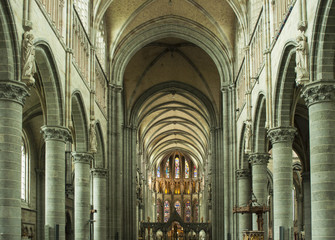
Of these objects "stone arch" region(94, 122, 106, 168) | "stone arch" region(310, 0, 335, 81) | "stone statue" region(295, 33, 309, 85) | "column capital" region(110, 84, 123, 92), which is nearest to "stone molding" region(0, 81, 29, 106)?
"stone statue" region(295, 33, 309, 85)

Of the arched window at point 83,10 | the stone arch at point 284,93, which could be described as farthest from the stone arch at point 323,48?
the arched window at point 83,10

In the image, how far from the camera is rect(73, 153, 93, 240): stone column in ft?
97.9

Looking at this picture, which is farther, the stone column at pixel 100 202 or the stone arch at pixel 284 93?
the stone column at pixel 100 202

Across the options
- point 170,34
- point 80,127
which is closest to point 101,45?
point 170,34

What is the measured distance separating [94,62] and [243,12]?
9423mm

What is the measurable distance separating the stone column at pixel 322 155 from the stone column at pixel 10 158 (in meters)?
8.96

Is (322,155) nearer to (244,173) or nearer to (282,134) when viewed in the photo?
(282,134)

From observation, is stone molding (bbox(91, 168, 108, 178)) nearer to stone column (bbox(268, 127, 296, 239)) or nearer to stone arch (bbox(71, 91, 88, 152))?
stone arch (bbox(71, 91, 88, 152))

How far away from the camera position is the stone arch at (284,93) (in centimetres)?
2288

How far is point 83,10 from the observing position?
104 feet

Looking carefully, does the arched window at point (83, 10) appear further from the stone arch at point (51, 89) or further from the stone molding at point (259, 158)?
the stone molding at point (259, 158)

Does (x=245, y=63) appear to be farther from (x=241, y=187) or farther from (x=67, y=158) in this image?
(x=67, y=158)

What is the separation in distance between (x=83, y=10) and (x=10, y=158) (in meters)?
16.2

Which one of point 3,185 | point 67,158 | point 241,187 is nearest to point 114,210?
point 67,158
